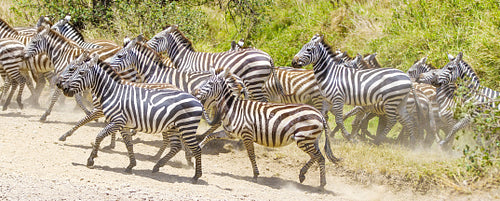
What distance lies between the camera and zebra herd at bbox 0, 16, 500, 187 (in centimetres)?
958

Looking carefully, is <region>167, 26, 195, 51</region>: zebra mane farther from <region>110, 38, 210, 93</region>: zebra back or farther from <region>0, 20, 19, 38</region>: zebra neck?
<region>0, 20, 19, 38</region>: zebra neck

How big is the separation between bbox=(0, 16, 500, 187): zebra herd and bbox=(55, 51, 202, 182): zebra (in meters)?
0.02

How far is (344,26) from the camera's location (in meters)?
19.0

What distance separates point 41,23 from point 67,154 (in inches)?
249

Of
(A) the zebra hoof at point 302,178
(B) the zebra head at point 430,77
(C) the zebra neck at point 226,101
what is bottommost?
(A) the zebra hoof at point 302,178

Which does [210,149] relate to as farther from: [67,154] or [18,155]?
[18,155]

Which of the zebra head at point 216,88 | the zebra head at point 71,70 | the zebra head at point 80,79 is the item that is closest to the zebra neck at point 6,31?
the zebra head at point 71,70

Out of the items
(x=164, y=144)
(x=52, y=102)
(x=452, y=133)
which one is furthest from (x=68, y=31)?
(x=452, y=133)

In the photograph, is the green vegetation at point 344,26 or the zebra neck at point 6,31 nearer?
the green vegetation at point 344,26

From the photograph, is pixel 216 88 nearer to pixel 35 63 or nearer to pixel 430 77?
pixel 430 77

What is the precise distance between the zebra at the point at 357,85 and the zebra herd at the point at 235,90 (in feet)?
0.07

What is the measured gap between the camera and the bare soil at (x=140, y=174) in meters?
7.86

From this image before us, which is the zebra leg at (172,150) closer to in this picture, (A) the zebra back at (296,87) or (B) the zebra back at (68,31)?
(A) the zebra back at (296,87)

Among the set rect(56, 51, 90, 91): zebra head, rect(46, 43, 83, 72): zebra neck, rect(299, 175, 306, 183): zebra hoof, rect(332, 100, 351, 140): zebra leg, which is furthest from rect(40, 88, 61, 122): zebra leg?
rect(332, 100, 351, 140): zebra leg
